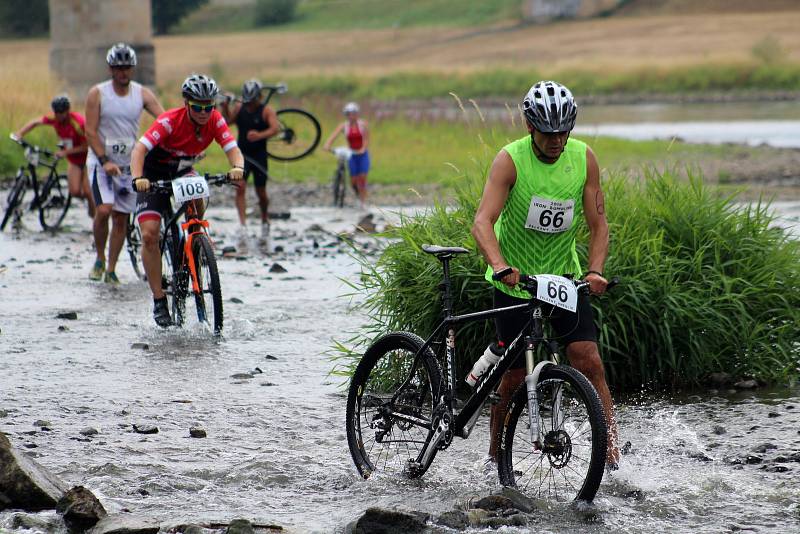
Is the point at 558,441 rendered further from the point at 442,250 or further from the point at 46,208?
the point at 46,208

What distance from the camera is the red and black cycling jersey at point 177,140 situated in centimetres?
1102

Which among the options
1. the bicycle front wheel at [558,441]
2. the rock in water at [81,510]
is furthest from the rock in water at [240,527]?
the bicycle front wheel at [558,441]

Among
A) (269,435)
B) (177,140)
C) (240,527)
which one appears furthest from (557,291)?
(177,140)

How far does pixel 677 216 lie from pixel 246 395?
3.18 m

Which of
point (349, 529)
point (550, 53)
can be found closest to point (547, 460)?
point (349, 529)

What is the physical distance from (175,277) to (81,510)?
17.6 ft

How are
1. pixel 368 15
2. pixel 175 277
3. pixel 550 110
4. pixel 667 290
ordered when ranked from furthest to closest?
pixel 368 15, pixel 175 277, pixel 667 290, pixel 550 110

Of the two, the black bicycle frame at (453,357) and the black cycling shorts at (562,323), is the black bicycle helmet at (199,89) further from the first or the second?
the black cycling shorts at (562,323)

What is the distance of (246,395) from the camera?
9180 mm

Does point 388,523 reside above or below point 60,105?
below

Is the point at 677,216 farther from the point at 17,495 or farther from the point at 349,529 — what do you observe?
the point at 17,495

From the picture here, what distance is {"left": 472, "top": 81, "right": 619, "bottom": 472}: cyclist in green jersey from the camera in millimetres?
6496

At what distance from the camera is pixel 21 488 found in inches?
253

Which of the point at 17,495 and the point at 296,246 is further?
the point at 296,246
